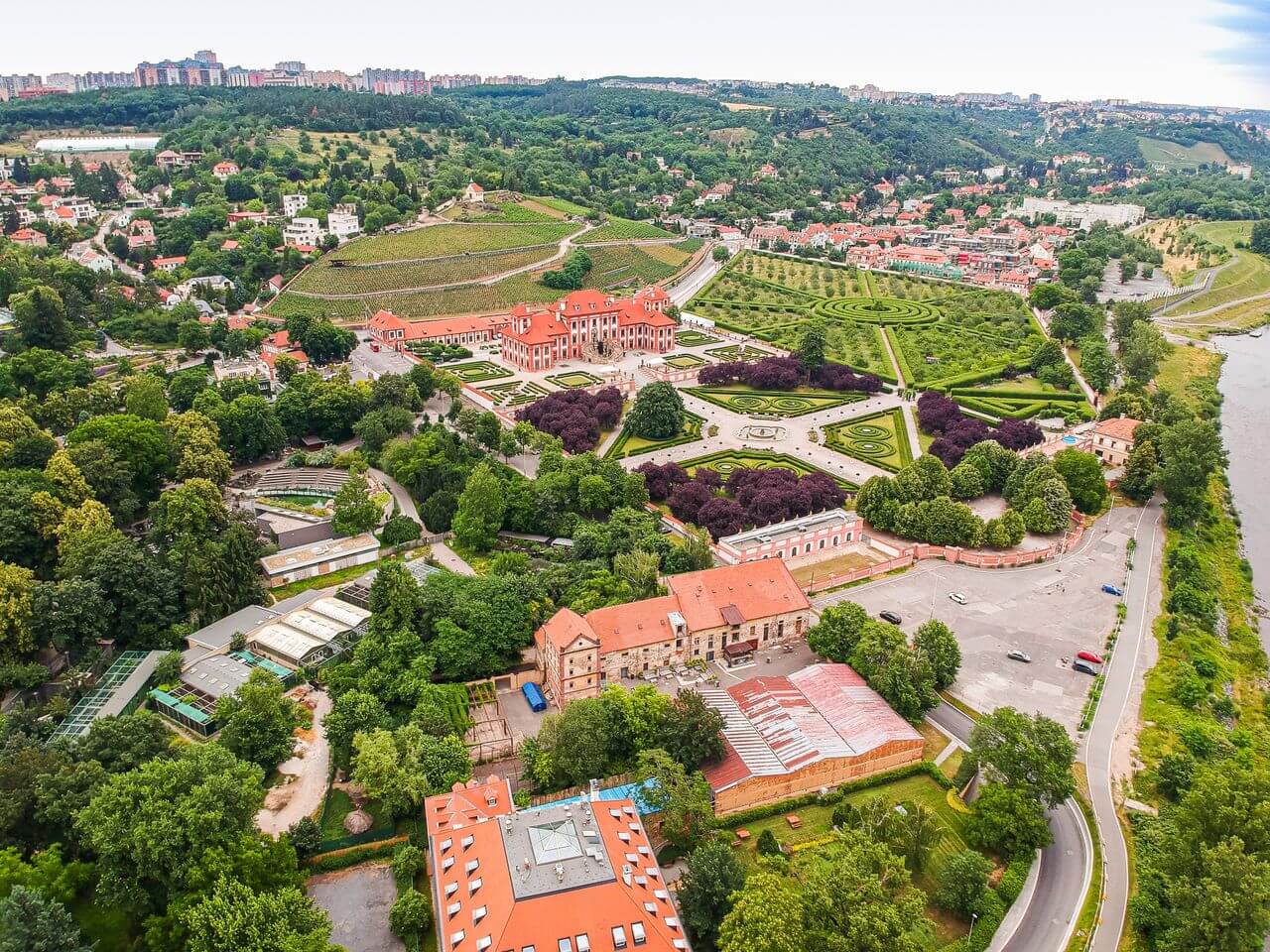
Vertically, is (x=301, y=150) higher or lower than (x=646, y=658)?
higher

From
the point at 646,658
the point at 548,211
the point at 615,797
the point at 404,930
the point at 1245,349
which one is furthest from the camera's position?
the point at 548,211

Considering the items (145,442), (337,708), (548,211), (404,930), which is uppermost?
(548,211)

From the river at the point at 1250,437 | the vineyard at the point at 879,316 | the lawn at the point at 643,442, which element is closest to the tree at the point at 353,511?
the lawn at the point at 643,442

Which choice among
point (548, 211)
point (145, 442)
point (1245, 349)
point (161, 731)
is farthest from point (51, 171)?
point (1245, 349)

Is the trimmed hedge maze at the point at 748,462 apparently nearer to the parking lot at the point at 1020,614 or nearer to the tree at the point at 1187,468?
the parking lot at the point at 1020,614

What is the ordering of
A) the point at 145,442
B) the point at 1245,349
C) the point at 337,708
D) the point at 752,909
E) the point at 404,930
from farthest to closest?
the point at 1245,349, the point at 145,442, the point at 337,708, the point at 404,930, the point at 752,909

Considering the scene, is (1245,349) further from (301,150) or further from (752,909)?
(301,150)
